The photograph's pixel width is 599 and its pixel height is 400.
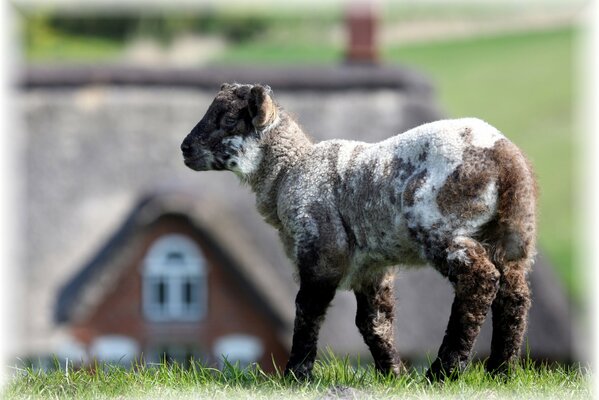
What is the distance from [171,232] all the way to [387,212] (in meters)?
24.9

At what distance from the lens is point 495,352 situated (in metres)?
11.9

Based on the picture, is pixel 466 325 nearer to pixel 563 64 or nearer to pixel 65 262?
pixel 65 262

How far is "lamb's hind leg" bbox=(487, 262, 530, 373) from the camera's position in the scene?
38.6 feet

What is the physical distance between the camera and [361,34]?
142 feet

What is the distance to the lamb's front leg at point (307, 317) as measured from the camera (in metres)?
12.0

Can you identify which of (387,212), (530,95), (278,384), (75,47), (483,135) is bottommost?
(278,384)

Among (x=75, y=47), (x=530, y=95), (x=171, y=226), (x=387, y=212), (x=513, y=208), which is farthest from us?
(x=75, y=47)

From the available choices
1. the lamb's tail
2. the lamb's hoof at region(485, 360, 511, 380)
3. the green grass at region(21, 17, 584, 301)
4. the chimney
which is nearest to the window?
the chimney

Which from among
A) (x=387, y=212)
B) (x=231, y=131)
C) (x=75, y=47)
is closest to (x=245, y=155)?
(x=231, y=131)

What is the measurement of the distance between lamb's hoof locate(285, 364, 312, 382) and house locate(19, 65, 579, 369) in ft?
67.7

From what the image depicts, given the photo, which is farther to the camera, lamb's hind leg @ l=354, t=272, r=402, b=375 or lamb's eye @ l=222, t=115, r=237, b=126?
lamb's hind leg @ l=354, t=272, r=402, b=375

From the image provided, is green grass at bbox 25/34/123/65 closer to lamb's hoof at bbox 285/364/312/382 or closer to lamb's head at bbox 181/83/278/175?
lamb's head at bbox 181/83/278/175

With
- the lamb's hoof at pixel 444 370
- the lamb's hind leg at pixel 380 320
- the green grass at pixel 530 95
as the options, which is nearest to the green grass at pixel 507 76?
the green grass at pixel 530 95

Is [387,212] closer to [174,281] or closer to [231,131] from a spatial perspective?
[231,131]
